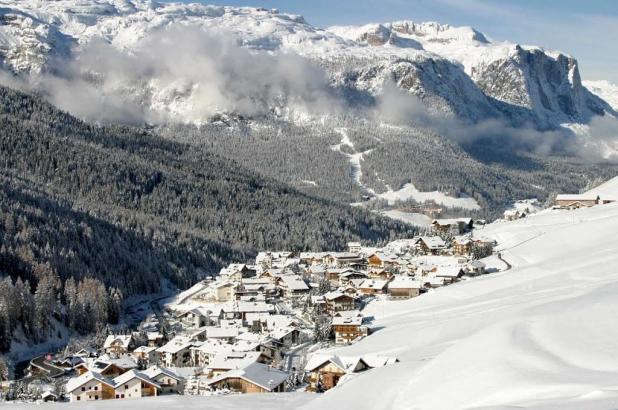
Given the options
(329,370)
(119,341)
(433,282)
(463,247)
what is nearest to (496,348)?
(329,370)

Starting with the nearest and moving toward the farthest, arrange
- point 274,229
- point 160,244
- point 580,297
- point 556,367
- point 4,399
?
1. point 556,367
2. point 4,399
3. point 580,297
4. point 160,244
5. point 274,229

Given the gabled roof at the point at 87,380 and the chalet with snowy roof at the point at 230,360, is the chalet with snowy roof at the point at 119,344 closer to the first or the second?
the chalet with snowy roof at the point at 230,360

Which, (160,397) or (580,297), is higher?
(580,297)

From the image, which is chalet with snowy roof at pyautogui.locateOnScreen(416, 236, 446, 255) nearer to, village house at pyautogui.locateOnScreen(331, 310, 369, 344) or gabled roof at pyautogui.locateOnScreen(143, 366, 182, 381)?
village house at pyautogui.locateOnScreen(331, 310, 369, 344)

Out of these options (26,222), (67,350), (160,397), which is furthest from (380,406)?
(26,222)

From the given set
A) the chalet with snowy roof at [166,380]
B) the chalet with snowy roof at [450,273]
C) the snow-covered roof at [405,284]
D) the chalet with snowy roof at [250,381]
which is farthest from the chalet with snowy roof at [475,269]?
the chalet with snowy roof at [166,380]

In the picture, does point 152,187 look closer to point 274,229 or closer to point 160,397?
point 274,229

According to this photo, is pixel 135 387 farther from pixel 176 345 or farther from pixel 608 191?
pixel 608 191
